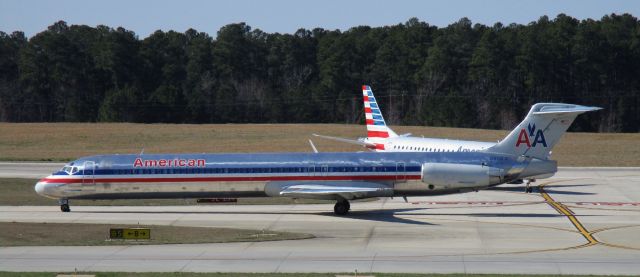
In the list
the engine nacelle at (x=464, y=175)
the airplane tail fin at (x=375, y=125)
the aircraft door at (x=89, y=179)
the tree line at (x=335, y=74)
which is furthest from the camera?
the tree line at (x=335, y=74)

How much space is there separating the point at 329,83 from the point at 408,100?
445 inches

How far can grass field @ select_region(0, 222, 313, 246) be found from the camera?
30.6m

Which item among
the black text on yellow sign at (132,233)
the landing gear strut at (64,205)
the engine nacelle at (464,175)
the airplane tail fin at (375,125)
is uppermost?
the airplane tail fin at (375,125)

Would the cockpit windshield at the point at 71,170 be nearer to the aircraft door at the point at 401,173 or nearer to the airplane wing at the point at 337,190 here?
the airplane wing at the point at 337,190

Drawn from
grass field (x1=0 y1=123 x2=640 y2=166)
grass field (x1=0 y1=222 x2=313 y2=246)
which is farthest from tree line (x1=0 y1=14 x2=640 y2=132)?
grass field (x1=0 y1=222 x2=313 y2=246)

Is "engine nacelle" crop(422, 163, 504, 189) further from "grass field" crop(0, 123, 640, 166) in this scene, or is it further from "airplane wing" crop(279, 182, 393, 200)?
"grass field" crop(0, 123, 640, 166)

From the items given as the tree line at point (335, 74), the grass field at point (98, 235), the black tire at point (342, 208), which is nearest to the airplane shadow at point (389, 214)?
the black tire at point (342, 208)

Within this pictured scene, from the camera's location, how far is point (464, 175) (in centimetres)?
3753

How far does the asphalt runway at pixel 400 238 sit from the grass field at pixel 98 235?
961 millimetres

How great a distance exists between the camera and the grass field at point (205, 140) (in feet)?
270

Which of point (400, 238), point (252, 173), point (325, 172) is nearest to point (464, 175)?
point (325, 172)

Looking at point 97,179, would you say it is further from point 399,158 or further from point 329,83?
point 329,83

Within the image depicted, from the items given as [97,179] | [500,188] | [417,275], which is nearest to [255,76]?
[500,188]

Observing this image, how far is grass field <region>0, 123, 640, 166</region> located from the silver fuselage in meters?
37.3
